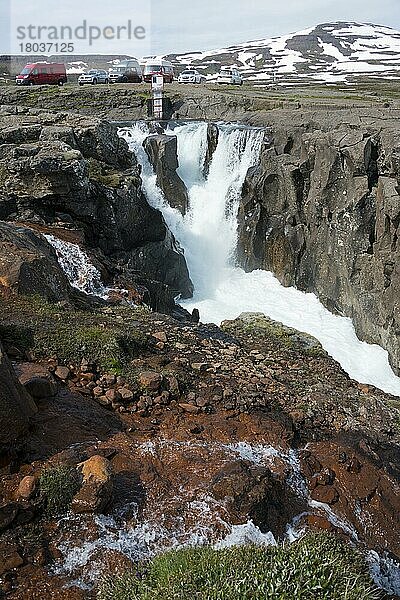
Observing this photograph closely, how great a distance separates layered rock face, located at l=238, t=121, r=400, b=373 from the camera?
20.9m

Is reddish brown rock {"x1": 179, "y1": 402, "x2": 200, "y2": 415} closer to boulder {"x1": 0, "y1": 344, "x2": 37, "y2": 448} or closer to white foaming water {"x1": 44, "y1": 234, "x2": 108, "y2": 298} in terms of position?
boulder {"x1": 0, "y1": 344, "x2": 37, "y2": 448}

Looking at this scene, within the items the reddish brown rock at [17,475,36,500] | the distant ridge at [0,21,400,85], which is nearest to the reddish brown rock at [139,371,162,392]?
the reddish brown rock at [17,475,36,500]

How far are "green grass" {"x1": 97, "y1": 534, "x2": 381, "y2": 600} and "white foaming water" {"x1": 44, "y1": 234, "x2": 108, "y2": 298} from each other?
10945 mm

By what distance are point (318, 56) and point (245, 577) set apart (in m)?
130

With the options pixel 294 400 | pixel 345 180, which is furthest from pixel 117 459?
pixel 345 180

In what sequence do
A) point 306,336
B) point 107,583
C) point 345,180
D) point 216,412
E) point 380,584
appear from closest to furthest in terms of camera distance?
1. point 107,583
2. point 380,584
3. point 216,412
4. point 306,336
5. point 345,180

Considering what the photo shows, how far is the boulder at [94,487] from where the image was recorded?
6.82m

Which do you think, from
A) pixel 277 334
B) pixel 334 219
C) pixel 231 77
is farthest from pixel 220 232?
pixel 231 77

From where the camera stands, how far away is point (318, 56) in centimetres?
11956

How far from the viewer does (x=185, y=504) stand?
290 inches

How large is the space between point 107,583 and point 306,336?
10.3m

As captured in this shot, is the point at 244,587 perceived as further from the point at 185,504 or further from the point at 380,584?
the point at 380,584

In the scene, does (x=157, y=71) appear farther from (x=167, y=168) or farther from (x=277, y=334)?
(x=277, y=334)

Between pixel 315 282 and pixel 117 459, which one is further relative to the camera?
pixel 315 282
